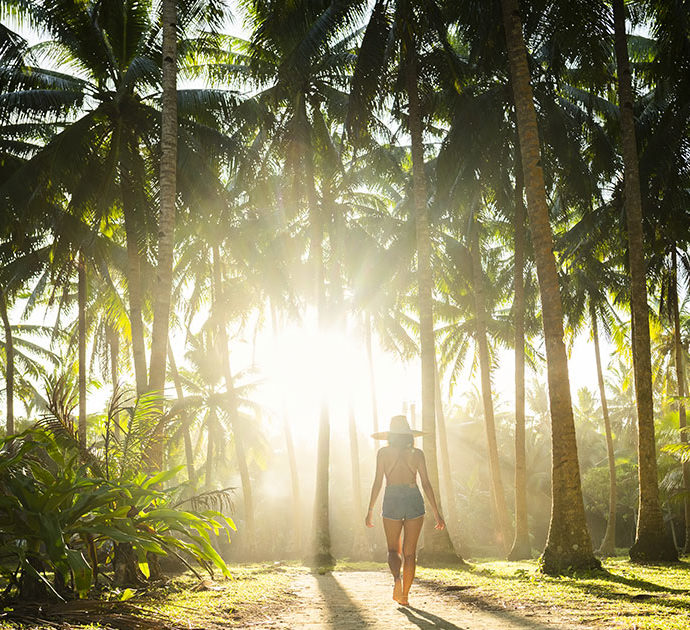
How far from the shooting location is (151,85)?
45.5 feet

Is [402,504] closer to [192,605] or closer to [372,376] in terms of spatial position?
[192,605]

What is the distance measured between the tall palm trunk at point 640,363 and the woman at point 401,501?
687cm

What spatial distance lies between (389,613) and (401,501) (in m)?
1.02

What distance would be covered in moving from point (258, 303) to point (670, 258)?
15.5 meters

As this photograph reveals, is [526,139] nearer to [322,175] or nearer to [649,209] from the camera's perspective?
[649,209]

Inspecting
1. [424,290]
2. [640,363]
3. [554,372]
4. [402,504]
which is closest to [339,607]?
[402,504]

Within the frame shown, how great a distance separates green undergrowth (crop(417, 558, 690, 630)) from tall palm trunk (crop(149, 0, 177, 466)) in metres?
5.47

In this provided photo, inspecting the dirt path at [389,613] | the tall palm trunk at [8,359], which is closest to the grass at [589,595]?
the dirt path at [389,613]

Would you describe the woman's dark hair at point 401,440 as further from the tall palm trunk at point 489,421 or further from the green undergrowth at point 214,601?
the tall palm trunk at point 489,421

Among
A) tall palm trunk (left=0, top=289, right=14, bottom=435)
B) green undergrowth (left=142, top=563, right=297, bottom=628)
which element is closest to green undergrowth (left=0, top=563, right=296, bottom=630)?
green undergrowth (left=142, top=563, right=297, bottom=628)

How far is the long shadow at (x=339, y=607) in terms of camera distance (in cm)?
573

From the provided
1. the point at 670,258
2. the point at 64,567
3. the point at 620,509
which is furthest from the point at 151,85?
the point at 620,509

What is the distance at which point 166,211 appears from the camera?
35.4 feet

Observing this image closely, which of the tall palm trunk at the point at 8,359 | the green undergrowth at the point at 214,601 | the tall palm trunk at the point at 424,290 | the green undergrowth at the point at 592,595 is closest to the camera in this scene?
the green undergrowth at the point at 592,595
